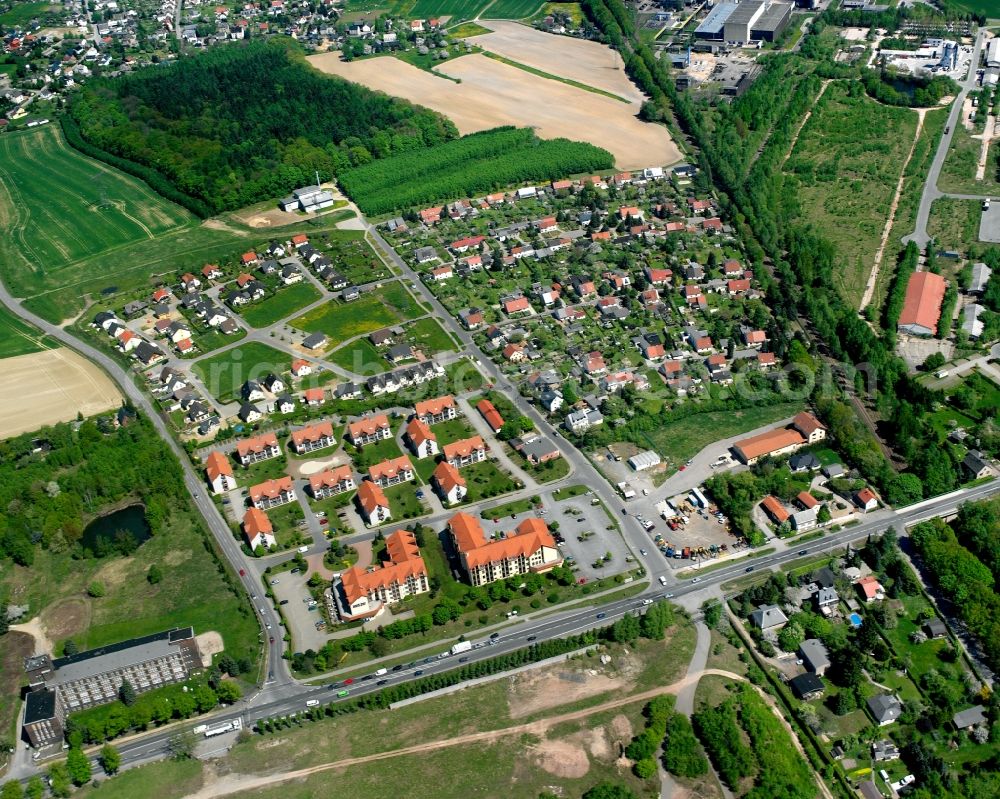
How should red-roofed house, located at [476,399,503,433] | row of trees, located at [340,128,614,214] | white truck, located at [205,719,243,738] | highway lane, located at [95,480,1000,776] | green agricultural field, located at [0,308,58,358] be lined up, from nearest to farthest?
white truck, located at [205,719,243,738]
highway lane, located at [95,480,1000,776]
red-roofed house, located at [476,399,503,433]
green agricultural field, located at [0,308,58,358]
row of trees, located at [340,128,614,214]

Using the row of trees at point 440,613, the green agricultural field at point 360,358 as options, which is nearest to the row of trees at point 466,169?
the green agricultural field at point 360,358

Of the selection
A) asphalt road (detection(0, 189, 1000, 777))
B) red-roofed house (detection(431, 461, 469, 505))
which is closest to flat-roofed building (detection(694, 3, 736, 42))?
asphalt road (detection(0, 189, 1000, 777))

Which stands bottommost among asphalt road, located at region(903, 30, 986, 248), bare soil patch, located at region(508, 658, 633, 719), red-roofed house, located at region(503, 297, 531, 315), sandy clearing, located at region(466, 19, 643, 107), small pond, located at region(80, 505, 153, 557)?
small pond, located at region(80, 505, 153, 557)

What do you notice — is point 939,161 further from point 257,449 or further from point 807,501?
point 257,449

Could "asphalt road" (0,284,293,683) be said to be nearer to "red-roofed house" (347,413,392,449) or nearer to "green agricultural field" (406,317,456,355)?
"red-roofed house" (347,413,392,449)

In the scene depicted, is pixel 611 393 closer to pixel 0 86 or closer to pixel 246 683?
pixel 246 683

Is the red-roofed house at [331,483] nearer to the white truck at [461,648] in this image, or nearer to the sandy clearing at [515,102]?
the white truck at [461,648]

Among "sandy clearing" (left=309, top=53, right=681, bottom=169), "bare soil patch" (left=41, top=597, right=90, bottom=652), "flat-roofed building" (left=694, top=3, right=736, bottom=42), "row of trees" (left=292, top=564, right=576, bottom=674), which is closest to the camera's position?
"row of trees" (left=292, top=564, right=576, bottom=674)
